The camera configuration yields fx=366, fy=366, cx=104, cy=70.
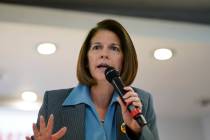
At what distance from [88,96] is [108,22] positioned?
0.96 feet

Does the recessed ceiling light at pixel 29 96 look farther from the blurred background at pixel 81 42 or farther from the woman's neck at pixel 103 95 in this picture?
the woman's neck at pixel 103 95

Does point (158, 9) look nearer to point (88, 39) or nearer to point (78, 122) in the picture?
point (88, 39)

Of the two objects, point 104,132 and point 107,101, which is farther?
point 107,101

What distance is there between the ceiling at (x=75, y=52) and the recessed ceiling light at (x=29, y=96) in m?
0.05

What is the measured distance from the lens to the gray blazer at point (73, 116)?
107cm

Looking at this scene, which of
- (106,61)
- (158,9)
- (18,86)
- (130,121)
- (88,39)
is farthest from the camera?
(18,86)

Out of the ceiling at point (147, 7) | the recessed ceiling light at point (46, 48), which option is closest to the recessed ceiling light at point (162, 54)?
the ceiling at point (147, 7)

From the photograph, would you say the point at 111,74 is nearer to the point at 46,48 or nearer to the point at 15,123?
the point at 46,48

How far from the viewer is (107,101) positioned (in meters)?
1.20

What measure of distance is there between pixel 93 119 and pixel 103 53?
8.6 inches

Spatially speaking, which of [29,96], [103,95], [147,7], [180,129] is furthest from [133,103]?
[180,129]

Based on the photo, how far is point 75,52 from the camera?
2.19 metres

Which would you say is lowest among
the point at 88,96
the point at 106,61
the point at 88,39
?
the point at 88,96

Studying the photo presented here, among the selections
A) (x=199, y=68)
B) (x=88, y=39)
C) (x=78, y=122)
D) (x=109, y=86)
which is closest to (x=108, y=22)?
(x=88, y=39)
